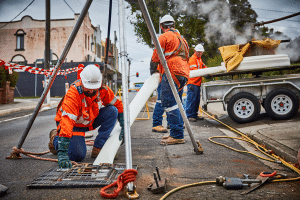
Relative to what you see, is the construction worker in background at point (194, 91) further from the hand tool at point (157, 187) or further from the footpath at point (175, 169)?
the hand tool at point (157, 187)

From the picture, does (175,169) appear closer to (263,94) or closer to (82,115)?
(82,115)

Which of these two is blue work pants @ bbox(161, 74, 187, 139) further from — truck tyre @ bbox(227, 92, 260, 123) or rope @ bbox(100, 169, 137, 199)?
truck tyre @ bbox(227, 92, 260, 123)

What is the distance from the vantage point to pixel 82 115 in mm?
3387

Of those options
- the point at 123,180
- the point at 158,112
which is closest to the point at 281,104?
the point at 158,112

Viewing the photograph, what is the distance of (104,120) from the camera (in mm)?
3742

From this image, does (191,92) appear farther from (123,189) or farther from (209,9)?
(209,9)

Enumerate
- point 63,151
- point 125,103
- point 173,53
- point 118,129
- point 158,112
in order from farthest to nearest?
point 158,112 → point 173,53 → point 118,129 → point 63,151 → point 125,103

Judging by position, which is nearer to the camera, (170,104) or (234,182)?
(234,182)

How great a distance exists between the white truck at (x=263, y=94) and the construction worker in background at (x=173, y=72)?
2217mm

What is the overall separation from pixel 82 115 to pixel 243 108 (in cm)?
398

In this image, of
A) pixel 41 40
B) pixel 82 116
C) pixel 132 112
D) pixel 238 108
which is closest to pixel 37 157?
pixel 82 116

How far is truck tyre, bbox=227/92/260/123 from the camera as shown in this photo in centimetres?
591

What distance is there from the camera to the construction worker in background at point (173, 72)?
4.08 meters

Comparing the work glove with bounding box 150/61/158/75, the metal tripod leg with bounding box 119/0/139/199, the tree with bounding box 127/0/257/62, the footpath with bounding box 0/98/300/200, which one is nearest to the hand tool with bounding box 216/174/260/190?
the footpath with bounding box 0/98/300/200
